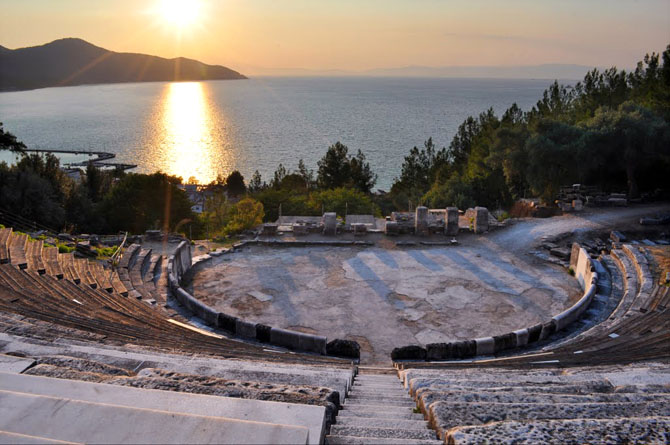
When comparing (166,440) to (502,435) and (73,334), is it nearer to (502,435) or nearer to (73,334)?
(502,435)

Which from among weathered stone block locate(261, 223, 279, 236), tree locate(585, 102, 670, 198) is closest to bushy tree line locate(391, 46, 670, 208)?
tree locate(585, 102, 670, 198)

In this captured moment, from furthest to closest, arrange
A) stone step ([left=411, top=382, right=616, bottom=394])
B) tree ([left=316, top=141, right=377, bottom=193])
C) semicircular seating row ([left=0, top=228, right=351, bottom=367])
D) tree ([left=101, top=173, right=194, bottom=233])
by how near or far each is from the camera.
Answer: tree ([left=316, top=141, right=377, bottom=193])
tree ([left=101, top=173, right=194, bottom=233])
semicircular seating row ([left=0, top=228, right=351, bottom=367])
stone step ([left=411, top=382, right=616, bottom=394])

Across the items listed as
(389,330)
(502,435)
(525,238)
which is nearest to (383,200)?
(525,238)

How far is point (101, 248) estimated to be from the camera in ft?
66.3

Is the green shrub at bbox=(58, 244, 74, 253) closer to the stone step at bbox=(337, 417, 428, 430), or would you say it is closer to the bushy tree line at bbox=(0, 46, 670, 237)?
the bushy tree line at bbox=(0, 46, 670, 237)

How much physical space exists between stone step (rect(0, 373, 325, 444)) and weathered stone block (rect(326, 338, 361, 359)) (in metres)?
7.21

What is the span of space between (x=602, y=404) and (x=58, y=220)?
4290 centimetres

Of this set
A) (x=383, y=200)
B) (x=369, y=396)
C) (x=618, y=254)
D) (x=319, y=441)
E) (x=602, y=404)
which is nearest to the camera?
(x=319, y=441)

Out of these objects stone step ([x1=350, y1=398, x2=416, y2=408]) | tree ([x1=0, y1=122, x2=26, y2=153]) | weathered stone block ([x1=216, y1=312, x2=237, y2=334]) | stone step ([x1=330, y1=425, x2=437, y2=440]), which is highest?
tree ([x1=0, y1=122, x2=26, y2=153])

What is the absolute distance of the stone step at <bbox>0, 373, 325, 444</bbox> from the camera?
3756 millimetres

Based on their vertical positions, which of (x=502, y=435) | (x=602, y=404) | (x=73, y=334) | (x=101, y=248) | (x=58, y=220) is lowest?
(x=58, y=220)

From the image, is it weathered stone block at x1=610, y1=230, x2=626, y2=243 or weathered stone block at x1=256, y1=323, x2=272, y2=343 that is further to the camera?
weathered stone block at x1=610, y1=230, x2=626, y2=243

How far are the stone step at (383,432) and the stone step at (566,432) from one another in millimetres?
476

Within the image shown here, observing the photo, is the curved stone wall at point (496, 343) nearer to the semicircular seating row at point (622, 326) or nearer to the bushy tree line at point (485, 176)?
the semicircular seating row at point (622, 326)
